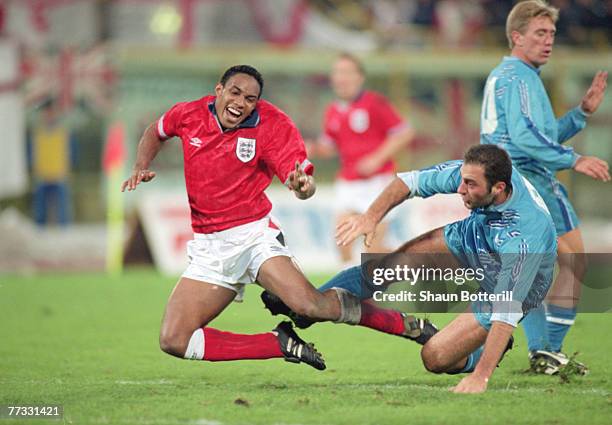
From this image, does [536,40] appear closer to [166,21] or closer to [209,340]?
[209,340]

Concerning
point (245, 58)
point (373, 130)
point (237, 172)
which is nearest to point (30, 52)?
point (245, 58)

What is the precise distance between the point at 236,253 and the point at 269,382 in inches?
33.2

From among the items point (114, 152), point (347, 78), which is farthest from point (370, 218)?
point (114, 152)

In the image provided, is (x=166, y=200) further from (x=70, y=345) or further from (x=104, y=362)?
(x=104, y=362)

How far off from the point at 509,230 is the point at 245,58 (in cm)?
1161

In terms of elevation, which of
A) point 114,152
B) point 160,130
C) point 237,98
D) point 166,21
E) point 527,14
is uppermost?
point 166,21

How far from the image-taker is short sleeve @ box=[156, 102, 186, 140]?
271 inches

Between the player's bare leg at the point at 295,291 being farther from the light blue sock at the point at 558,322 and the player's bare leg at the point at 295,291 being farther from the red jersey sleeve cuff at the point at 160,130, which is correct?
the light blue sock at the point at 558,322

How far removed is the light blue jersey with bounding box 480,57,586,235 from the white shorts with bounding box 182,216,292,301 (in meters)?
1.65

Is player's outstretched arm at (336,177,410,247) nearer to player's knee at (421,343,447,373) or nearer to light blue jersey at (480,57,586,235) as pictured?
player's knee at (421,343,447,373)

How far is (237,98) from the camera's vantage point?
21.4 feet

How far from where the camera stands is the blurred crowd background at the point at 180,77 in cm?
1723

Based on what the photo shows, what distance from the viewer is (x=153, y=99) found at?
17734 mm

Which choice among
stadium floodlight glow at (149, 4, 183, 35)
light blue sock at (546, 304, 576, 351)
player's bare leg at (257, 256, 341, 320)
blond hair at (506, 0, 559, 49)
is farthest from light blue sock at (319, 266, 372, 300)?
stadium floodlight glow at (149, 4, 183, 35)
